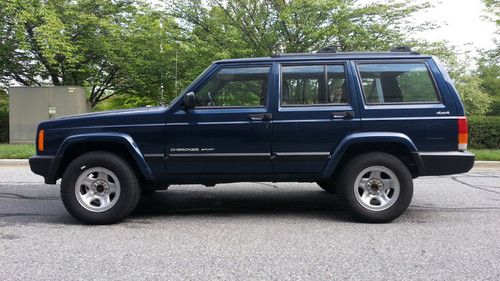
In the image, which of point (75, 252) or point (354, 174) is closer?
point (75, 252)

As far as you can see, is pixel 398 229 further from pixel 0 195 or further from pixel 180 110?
pixel 0 195

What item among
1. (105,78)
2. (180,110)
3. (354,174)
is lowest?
(354,174)

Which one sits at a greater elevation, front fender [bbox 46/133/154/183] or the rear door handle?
the rear door handle

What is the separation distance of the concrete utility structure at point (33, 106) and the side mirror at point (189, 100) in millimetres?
12276

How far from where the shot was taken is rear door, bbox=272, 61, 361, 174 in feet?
16.7

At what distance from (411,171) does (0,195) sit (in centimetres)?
601

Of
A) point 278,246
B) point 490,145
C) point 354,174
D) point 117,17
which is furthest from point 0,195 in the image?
point 490,145

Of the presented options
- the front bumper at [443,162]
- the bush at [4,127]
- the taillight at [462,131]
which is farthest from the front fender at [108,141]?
the bush at [4,127]

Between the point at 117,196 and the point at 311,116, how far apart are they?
2371 millimetres

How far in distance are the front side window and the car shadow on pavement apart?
1.42 m

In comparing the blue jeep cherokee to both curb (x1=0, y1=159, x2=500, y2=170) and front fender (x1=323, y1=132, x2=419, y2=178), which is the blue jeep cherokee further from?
curb (x1=0, y1=159, x2=500, y2=170)

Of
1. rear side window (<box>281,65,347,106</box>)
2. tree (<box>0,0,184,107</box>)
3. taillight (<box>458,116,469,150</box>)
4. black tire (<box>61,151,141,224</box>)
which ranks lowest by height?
black tire (<box>61,151,141,224</box>)

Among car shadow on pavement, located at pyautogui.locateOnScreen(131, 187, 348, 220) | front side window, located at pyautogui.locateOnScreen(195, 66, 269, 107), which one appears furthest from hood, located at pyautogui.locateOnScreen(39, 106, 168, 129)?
car shadow on pavement, located at pyautogui.locateOnScreen(131, 187, 348, 220)

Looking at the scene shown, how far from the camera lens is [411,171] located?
5.36m
